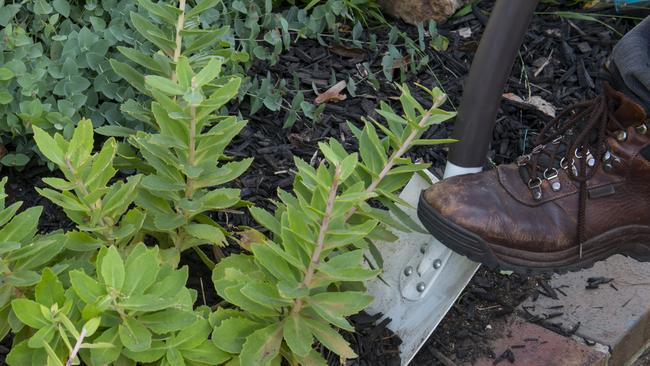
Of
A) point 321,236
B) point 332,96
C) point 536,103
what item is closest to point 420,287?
point 321,236

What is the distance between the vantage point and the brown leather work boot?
228cm

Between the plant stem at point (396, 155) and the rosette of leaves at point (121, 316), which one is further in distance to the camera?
the plant stem at point (396, 155)

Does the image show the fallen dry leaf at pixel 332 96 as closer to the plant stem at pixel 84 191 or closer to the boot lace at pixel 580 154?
the boot lace at pixel 580 154

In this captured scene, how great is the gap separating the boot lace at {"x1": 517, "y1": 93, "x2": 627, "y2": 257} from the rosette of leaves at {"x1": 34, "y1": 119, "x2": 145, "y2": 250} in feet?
3.11

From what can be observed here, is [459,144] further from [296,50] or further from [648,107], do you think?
[296,50]

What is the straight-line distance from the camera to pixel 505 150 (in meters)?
2.87

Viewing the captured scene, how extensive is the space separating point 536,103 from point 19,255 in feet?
5.78

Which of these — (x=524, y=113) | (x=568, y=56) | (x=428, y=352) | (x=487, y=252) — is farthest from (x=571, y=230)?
(x=568, y=56)

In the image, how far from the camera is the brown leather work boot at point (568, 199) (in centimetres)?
228

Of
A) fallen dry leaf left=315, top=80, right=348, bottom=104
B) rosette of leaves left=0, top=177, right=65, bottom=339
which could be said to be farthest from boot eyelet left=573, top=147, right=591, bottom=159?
rosette of leaves left=0, top=177, right=65, bottom=339

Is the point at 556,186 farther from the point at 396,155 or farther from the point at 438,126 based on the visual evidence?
the point at 438,126

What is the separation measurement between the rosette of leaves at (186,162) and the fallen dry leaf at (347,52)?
106cm

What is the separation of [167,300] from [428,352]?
84 cm

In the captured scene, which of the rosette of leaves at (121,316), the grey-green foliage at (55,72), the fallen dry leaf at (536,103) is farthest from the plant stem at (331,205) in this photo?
the fallen dry leaf at (536,103)
